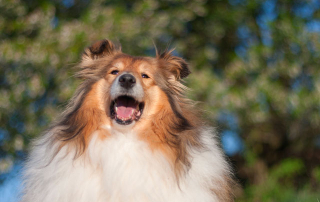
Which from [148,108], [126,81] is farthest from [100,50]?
[148,108]

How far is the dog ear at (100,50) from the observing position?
4.21m

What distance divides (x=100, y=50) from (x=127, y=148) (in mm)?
1197

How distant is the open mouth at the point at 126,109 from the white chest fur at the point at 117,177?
18cm

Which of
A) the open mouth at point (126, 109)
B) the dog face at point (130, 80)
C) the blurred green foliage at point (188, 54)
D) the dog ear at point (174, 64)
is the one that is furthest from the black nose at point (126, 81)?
the blurred green foliage at point (188, 54)

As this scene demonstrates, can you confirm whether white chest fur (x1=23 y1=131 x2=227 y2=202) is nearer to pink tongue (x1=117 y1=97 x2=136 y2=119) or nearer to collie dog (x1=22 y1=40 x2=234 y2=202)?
collie dog (x1=22 y1=40 x2=234 y2=202)

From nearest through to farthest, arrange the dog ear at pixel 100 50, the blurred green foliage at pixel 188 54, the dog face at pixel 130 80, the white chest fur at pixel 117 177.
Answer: the white chest fur at pixel 117 177, the dog face at pixel 130 80, the dog ear at pixel 100 50, the blurred green foliage at pixel 188 54

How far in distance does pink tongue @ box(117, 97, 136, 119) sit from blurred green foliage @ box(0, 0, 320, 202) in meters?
3.33

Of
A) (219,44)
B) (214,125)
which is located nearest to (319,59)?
(219,44)

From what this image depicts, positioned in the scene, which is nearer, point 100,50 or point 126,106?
point 126,106

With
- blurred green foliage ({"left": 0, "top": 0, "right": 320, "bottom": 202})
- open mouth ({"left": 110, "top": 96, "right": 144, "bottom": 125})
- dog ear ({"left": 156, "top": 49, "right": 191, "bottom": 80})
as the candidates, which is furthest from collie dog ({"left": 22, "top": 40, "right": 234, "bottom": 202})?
blurred green foliage ({"left": 0, "top": 0, "right": 320, "bottom": 202})

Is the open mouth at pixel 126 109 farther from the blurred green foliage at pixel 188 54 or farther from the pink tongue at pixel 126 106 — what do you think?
the blurred green foliage at pixel 188 54

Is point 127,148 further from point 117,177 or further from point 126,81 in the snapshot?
point 126,81

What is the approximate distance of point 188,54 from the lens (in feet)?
29.9

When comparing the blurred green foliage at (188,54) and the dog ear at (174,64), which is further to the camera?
the blurred green foliage at (188,54)
